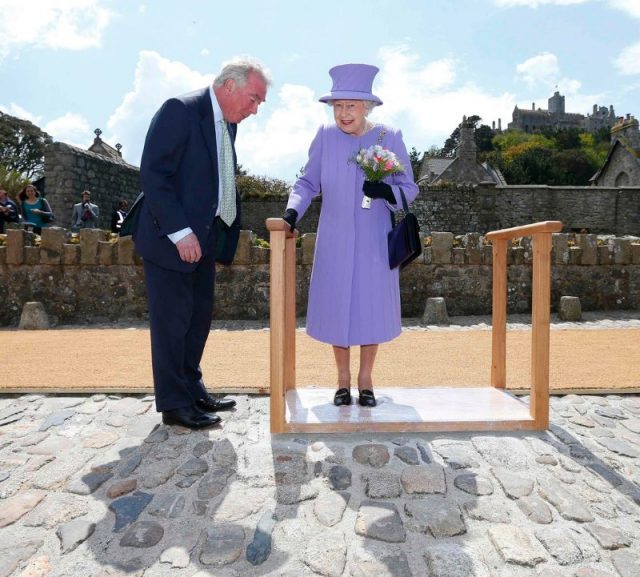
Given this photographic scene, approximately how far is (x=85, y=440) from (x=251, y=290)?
462cm

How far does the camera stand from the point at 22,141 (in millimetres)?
42188

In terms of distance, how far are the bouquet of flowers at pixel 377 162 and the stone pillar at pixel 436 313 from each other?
440 cm

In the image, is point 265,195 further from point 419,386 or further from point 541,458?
point 541,458

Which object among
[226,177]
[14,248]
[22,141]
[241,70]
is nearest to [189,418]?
[226,177]

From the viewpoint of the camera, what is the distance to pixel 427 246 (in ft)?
26.3

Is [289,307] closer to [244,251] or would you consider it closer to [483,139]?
[244,251]

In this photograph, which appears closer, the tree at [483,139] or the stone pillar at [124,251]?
the stone pillar at [124,251]

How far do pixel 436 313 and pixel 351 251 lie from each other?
4272 mm

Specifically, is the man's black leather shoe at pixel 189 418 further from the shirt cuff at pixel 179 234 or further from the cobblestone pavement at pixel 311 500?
the shirt cuff at pixel 179 234

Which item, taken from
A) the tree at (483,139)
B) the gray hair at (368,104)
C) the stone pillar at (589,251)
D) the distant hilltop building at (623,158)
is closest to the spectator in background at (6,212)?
the gray hair at (368,104)

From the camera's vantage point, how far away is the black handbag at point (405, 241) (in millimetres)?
3307

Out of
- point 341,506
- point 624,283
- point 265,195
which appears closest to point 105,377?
point 341,506

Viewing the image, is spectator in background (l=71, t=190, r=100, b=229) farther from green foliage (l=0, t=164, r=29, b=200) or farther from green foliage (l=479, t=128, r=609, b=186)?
green foliage (l=479, t=128, r=609, b=186)

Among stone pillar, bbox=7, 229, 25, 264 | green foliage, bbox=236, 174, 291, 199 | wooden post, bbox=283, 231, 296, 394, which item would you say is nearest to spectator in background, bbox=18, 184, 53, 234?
stone pillar, bbox=7, 229, 25, 264
